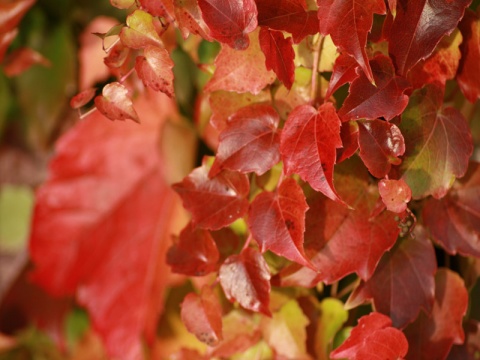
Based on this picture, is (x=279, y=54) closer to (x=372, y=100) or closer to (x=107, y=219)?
(x=372, y=100)

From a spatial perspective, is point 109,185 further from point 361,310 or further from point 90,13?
point 361,310

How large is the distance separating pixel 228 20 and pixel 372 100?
0.25 ft

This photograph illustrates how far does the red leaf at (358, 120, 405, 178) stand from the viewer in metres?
0.30

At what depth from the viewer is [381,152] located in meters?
0.30

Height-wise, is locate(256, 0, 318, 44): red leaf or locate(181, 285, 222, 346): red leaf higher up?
locate(256, 0, 318, 44): red leaf

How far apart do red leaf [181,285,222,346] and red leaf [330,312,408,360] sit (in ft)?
0.21

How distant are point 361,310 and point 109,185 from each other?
36cm

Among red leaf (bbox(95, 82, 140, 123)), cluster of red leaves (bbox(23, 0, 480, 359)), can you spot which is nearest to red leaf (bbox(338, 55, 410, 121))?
cluster of red leaves (bbox(23, 0, 480, 359))

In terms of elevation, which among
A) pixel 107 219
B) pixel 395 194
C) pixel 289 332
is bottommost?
pixel 107 219

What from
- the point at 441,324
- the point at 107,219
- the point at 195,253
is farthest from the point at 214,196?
the point at 107,219

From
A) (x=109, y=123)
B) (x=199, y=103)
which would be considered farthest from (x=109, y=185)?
(x=199, y=103)

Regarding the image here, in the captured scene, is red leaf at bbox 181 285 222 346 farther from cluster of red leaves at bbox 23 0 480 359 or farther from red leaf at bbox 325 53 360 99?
red leaf at bbox 325 53 360 99

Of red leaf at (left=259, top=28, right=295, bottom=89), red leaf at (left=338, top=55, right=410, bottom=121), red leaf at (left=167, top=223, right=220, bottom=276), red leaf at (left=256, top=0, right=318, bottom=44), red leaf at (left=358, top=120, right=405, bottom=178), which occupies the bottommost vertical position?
red leaf at (left=167, top=223, right=220, bottom=276)

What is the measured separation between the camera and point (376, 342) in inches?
12.7
